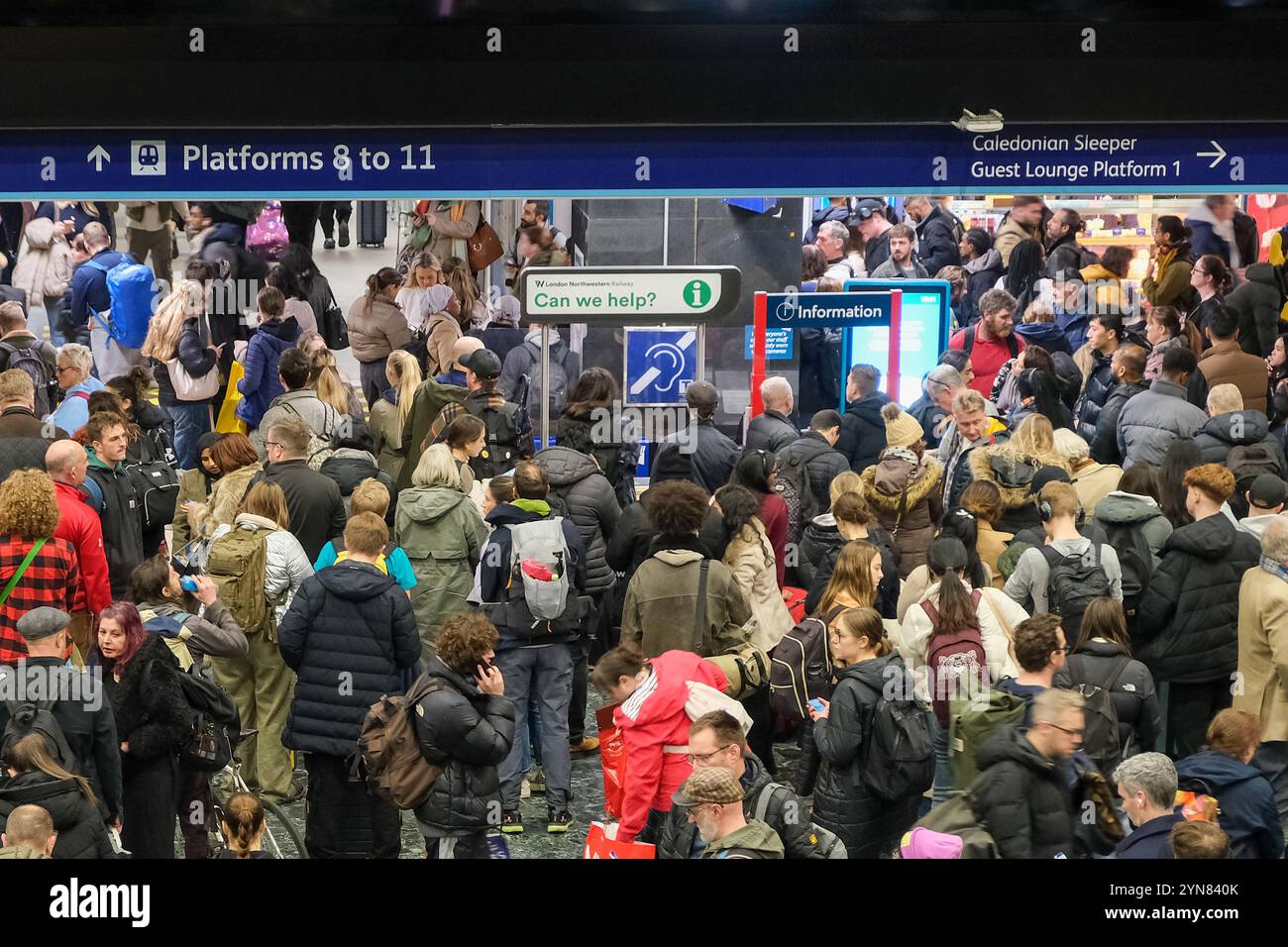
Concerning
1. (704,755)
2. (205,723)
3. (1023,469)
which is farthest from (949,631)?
(205,723)

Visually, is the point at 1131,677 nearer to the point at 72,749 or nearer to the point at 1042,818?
the point at 1042,818

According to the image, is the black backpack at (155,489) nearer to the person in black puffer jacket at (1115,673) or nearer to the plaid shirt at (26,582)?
the plaid shirt at (26,582)

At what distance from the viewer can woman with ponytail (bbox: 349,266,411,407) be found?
12.5 m

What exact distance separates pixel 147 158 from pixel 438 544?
98.0 inches

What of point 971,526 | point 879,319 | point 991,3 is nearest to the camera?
point 991,3

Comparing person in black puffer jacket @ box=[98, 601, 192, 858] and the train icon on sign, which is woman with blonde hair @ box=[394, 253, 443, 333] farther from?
person in black puffer jacket @ box=[98, 601, 192, 858]

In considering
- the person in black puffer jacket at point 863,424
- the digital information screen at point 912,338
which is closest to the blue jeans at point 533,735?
the person in black puffer jacket at point 863,424

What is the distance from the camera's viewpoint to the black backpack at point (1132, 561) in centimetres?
816

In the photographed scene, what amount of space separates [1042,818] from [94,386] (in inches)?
269

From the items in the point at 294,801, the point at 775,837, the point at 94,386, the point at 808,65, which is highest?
the point at 808,65

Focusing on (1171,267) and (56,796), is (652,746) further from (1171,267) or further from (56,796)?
(1171,267)

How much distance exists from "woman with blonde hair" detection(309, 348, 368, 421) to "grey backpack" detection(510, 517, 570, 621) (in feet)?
8.58
